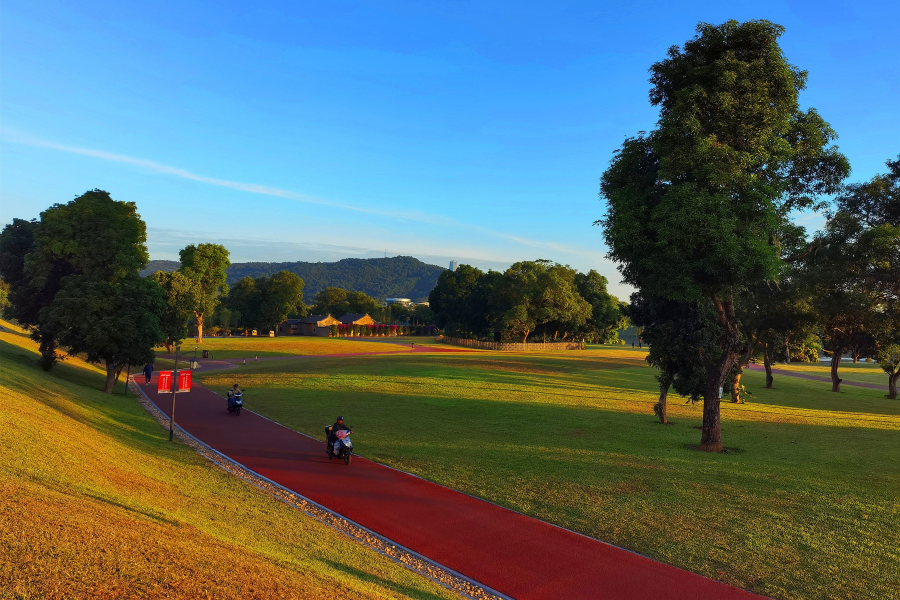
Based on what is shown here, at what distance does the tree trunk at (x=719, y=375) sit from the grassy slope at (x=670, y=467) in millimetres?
880

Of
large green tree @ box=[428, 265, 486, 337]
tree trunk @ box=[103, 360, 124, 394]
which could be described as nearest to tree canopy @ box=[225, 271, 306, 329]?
large green tree @ box=[428, 265, 486, 337]

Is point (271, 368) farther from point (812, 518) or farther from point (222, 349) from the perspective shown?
point (812, 518)

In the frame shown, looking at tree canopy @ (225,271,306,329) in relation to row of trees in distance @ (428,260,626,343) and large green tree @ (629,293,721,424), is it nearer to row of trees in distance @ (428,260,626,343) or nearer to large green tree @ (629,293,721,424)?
row of trees in distance @ (428,260,626,343)

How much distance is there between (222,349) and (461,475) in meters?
67.1

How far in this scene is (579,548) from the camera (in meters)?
10.1

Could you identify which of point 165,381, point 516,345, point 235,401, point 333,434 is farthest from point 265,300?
point 333,434

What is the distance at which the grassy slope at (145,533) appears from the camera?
579 centimetres

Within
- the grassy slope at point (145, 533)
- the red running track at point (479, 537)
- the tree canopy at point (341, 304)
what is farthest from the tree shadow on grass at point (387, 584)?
the tree canopy at point (341, 304)

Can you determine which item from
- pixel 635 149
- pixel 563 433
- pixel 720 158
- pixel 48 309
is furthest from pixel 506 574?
pixel 48 309

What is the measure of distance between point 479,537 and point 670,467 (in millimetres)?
8529

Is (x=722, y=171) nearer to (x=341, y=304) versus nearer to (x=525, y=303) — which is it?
(x=525, y=303)

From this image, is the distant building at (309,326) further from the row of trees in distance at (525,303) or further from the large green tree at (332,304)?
the row of trees in distance at (525,303)

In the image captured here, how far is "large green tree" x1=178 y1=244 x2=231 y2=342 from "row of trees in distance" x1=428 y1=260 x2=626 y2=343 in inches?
1713

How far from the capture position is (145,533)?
7.43 m
